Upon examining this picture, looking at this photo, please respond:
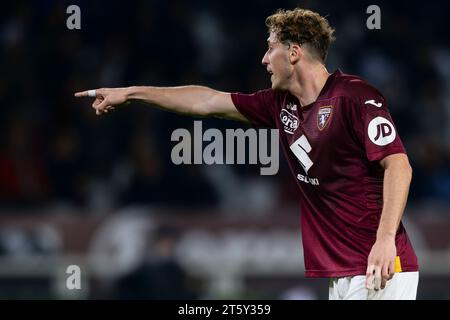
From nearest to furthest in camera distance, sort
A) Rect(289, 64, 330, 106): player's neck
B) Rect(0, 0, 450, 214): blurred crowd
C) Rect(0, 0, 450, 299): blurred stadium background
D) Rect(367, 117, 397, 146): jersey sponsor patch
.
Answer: Rect(367, 117, 397, 146): jersey sponsor patch
Rect(289, 64, 330, 106): player's neck
Rect(0, 0, 450, 299): blurred stadium background
Rect(0, 0, 450, 214): blurred crowd

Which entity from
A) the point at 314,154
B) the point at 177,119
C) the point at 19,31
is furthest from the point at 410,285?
the point at 19,31

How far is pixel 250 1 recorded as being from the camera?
12.3 metres

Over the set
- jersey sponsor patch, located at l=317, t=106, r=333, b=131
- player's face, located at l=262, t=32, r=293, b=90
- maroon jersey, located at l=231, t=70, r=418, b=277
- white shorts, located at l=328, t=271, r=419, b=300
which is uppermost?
player's face, located at l=262, t=32, r=293, b=90

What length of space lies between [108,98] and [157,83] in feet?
18.7

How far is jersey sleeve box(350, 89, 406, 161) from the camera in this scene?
16.4 feet

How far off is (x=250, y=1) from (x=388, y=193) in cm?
766

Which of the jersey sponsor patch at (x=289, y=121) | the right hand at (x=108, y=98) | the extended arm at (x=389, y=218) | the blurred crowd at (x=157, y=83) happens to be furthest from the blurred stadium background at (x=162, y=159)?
the extended arm at (x=389, y=218)

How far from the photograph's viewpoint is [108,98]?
5691 millimetres

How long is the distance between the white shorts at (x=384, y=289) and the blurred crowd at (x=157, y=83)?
5.40 m

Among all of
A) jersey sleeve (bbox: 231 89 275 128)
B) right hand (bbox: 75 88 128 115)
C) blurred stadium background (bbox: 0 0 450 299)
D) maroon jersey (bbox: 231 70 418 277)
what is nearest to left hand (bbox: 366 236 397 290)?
maroon jersey (bbox: 231 70 418 277)

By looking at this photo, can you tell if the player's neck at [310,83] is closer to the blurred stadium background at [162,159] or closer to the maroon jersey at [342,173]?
the maroon jersey at [342,173]

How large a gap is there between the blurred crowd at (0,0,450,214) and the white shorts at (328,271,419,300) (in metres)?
5.40

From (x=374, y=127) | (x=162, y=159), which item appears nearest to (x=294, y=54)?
(x=374, y=127)

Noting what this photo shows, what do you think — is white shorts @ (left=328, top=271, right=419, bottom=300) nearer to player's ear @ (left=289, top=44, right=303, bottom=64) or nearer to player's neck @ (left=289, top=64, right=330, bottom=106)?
player's neck @ (left=289, top=64, right=330, bottom=106)
